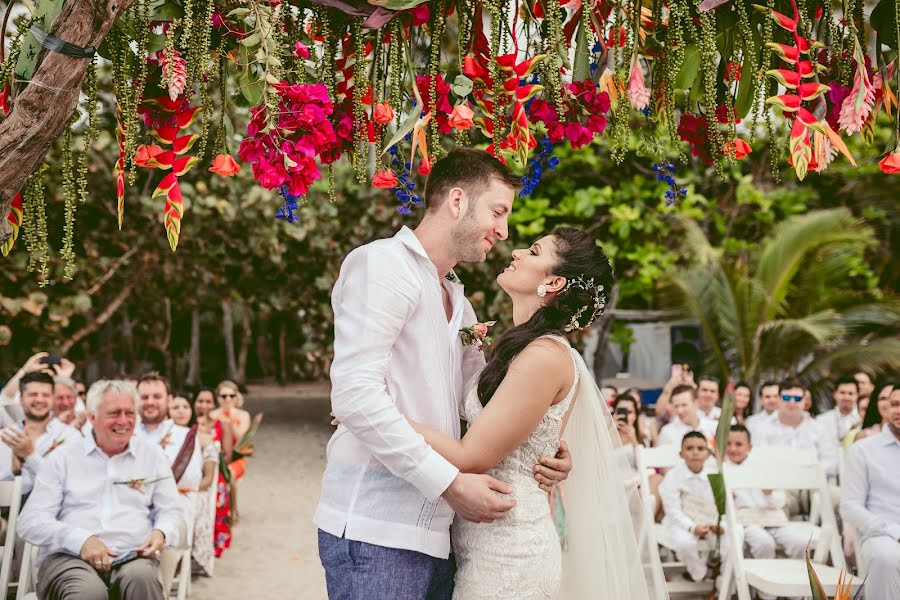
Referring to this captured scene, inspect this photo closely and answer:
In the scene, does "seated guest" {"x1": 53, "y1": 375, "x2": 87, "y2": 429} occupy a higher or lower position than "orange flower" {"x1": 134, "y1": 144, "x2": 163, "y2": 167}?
lower

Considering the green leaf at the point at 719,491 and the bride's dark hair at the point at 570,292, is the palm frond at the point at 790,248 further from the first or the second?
the bride's dark hair at the point at 570,292

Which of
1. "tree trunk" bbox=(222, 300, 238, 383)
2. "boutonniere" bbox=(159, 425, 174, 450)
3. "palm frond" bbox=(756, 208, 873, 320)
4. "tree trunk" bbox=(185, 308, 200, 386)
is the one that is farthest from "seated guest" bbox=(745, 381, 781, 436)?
"tree trunk" bbox=(222, 300, 238, 383)

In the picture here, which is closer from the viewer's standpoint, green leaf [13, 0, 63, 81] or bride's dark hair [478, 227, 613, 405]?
green leaf [13, 0, 63, 81]

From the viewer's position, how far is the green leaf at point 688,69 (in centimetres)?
220

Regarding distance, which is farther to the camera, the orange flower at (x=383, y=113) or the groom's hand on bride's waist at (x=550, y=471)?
the groom's hand on bride's waist at (x=550, y=471)

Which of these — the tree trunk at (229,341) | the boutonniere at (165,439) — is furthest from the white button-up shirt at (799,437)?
the tree trunk at (229,341)

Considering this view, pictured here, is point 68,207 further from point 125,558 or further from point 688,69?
point 125,558

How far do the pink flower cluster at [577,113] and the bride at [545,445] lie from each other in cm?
36

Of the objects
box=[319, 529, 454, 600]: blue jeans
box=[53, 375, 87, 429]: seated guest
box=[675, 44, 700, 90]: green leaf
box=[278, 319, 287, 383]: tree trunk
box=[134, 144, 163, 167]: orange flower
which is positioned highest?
box=[675, 44, 700, 90]: green leaf

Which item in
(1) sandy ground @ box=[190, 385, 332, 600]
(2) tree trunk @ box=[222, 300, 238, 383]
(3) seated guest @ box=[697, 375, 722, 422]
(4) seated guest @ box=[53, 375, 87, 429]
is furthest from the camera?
(2) tree trunk @ box=[222, 300, 238, 383]

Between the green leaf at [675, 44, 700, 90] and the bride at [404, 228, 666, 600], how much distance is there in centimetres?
58

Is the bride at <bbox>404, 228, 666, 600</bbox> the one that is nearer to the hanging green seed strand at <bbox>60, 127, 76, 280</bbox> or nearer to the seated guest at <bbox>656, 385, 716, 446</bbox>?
the hanging green seed strand at <bbox>60, 127, 76, 280</bbox>

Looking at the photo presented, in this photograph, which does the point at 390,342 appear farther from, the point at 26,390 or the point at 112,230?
the point at 112,230

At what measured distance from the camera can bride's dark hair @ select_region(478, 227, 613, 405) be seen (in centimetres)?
251
